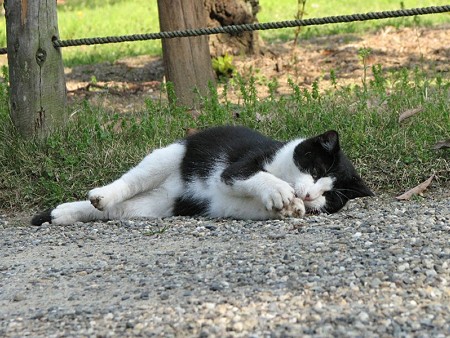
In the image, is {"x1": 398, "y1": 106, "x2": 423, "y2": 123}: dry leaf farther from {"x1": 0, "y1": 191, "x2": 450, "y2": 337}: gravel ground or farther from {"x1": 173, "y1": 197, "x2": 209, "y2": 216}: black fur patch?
{"x1": 173, "y1": 197, "x2": 209, "y2": 216}: black fur patch

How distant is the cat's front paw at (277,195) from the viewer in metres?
4.08

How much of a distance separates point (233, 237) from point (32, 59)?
206cm

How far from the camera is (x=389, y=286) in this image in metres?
3.01

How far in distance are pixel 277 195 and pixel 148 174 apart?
99cm

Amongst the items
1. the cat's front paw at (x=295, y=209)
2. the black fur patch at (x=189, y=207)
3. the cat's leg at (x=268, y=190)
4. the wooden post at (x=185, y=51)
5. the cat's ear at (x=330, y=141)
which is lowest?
the black fur patch at (x=189, y=207)

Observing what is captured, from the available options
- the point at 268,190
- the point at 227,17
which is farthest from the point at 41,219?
the point at 227,17

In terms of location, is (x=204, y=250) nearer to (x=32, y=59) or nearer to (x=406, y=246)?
(x=406, y=246)

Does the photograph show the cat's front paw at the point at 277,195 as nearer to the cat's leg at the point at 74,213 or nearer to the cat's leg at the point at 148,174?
the cat's leg at the point at 148,174

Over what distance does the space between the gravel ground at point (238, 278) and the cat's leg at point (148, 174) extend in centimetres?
28

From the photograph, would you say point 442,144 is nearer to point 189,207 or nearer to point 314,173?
point 314,173

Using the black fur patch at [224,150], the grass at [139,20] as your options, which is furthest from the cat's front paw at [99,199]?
the grass at [139,20]

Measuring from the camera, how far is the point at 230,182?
171 inches

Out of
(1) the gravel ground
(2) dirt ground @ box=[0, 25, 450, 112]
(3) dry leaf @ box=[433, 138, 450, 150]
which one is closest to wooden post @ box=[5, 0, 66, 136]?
(1) the gravel ground

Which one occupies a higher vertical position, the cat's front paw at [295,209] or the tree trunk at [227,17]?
the tree trunk at [227,17]
